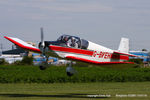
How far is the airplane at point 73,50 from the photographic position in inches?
986

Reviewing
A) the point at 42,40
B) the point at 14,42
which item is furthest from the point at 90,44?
the point at 14,42

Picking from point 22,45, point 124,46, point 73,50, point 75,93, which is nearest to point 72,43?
point 73,50

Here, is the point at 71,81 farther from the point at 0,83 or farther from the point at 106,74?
the point at 0,83

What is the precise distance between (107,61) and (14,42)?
685cm

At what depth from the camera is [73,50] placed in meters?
25.4

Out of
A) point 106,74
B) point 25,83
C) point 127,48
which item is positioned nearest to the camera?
point 127,48

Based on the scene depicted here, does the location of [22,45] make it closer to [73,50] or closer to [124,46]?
[73,50]

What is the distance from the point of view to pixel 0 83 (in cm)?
4397

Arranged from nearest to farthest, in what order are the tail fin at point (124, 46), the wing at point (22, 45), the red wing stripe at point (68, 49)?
the red wing stripe at point (68, 49) → the wing at point (22, 45) → the tail fin at point (124, 46)

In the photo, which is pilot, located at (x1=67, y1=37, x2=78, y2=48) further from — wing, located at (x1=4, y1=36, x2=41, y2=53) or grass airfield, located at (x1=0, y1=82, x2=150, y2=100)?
grass airfield, located at (x1=0, y1=82, x2=150, y2=100)

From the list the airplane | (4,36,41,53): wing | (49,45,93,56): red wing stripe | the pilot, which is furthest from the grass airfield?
the pilot

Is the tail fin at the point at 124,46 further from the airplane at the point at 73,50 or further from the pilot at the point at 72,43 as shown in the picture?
the pilot at the point at 72,43

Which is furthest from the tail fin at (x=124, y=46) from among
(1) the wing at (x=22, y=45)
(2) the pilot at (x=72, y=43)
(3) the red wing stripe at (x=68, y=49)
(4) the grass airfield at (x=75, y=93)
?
(1) the wing at (x=22, y=45)

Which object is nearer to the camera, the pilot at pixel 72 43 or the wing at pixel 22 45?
the pilot at pixel 72 43
